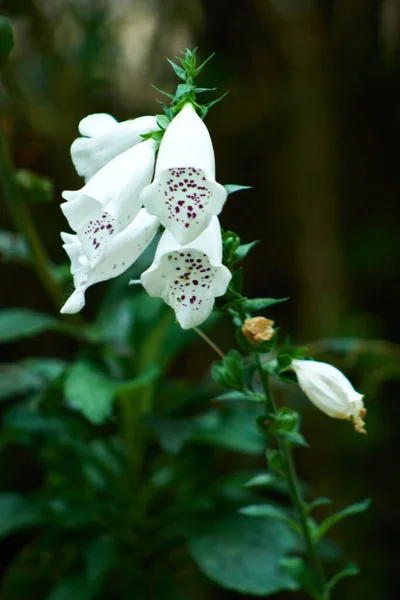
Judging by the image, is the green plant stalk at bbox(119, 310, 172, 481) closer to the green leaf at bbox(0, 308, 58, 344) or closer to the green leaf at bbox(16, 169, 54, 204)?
the green leaf at bbox(0, 308, 58, 344)

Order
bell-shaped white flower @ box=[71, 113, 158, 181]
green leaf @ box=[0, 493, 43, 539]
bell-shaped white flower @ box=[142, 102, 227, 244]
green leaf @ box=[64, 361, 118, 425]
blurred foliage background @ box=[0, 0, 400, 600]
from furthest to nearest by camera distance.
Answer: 1. blurred foliage background @ box=[0, 0, 400, 600]
2. green leaf @ box=[0, 493, 43, 539]
3. green leaf @ box=[64, 361, 118, 425]
4. bell-shaped white flower @ box=[71, 113, 158, 181]
5. bell-shaped white flower @ box=[142, 102, 227, 244]

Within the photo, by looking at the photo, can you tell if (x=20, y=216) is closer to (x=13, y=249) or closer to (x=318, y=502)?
(x=13, y=249)

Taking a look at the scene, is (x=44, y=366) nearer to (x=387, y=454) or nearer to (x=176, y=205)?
(x=176, y=205)

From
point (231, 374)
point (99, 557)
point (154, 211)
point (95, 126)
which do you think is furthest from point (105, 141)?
point (99, 557)

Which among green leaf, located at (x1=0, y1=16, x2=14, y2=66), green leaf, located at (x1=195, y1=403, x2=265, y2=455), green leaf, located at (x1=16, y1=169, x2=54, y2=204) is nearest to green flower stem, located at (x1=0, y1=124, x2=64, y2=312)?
green leaf, located at (x1=16, y1=169, x2=54, y2=204)

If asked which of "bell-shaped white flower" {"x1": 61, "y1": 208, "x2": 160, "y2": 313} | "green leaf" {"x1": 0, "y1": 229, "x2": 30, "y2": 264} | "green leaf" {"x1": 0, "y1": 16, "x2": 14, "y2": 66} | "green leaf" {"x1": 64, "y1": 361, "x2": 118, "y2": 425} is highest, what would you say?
"green leaf" {"x1": 0, "y1": 16, "x2": 14, "y2": 66}

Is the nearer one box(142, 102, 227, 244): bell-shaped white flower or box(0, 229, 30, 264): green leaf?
box(142, 102, 227, 244): bell-shaped white flower

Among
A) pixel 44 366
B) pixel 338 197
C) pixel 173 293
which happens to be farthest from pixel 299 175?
pixel 173 293
